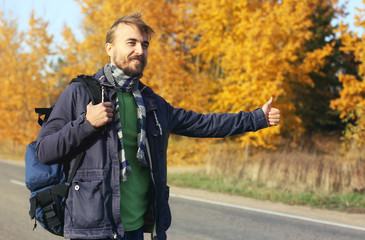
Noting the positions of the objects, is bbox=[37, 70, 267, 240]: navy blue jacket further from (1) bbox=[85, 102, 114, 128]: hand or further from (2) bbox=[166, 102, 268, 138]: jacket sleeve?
(2) bbox=[166, 102, 268, 138]: jacket sleeve

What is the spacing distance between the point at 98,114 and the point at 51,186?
Result: 471 millimetres

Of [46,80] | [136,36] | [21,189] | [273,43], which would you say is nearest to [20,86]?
[46,80]

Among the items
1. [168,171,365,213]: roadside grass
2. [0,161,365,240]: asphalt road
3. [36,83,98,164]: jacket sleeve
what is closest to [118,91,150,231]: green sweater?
[36,83,98,164]: jacket sleeve

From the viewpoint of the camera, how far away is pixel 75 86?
2.12 metres

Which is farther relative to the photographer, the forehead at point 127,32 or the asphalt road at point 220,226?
the asphalt road at point 220,226

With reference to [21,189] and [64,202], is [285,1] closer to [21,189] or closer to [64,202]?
[21,189]

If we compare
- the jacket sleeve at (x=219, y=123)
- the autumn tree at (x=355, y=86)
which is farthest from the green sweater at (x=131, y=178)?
the autumn tree at (x=355, y=86)

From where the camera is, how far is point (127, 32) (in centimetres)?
224

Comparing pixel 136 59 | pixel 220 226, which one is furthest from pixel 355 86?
pixel 136 59

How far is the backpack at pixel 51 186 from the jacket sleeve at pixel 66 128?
0.05 m

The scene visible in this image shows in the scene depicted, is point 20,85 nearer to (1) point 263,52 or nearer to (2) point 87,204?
(1) point 263,52

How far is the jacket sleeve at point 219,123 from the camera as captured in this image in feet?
8.65

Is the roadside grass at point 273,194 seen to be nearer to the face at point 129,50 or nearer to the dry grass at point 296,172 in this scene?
the dry grass at point 296,172

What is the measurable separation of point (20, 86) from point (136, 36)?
19.7 m
